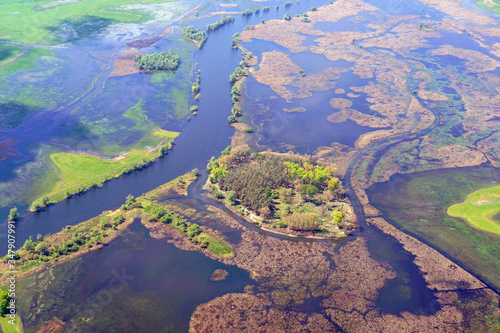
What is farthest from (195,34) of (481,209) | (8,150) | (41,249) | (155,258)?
(481,209)

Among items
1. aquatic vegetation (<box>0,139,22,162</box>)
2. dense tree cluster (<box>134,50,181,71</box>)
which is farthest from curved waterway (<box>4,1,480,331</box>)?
dense tree cluster (<box>134,50,181,71</box>)

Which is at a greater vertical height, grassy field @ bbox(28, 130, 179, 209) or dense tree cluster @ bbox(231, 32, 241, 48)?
dense tree cluster @ bbox(231, 32, 241, 48)

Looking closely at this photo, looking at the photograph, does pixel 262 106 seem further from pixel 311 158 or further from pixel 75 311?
pixel 75 311

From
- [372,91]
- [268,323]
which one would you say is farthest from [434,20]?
[268,323]

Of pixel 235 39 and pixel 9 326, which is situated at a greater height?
pixel 235 39

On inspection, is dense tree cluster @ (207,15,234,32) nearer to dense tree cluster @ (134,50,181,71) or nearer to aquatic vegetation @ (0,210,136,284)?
dense tree cluster @ (134,50,181,71)

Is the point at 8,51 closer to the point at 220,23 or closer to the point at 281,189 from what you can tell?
the point at 220,23

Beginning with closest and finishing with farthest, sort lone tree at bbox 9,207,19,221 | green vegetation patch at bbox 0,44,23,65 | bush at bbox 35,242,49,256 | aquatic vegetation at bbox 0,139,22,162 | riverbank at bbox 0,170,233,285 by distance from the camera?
riverbank at bbox 0,170,233,285
bush at bbox 35,242,49,256
lone tree at bbox 9,207,19,221
aquatic vegetation at bbox 0,139,22,162
green vegetation patch at bbox 0,44,23,65

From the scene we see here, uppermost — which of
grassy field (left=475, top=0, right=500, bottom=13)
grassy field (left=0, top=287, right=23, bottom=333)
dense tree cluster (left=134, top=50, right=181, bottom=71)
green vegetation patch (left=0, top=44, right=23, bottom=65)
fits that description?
grassy field (left=475, top=0, right=500, bottom=13)
